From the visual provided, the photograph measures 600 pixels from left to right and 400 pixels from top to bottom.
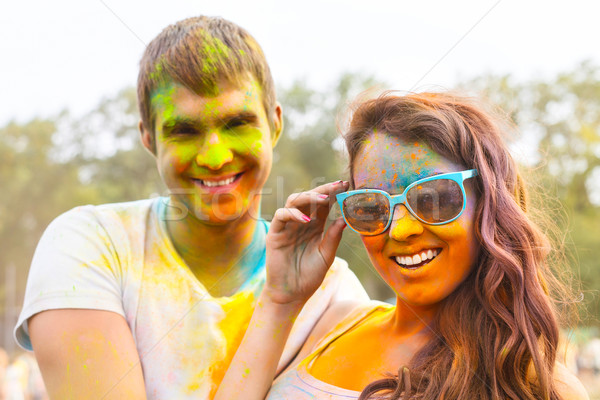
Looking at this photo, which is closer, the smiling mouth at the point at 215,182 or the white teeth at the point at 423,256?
the white teeth at the point at 423,256

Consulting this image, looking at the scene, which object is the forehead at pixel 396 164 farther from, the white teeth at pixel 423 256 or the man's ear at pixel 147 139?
the man's ear at pixel 147 139

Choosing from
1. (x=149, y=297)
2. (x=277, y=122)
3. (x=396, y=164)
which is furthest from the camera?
(x=277, y=122)

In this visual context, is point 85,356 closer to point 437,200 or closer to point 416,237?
point 416,237

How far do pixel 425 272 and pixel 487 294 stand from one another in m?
0.23

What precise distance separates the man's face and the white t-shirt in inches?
11.6

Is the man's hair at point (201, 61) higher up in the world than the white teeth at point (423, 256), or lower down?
higher up

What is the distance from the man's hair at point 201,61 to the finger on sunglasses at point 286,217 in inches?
25.4

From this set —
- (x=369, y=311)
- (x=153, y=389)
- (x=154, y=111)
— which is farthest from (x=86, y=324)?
(x=369, y=311)

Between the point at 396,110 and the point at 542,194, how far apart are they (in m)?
0.78

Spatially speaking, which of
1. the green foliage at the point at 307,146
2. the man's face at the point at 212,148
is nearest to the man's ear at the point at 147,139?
the man's face at the point at 212,148

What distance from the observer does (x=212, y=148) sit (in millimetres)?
2471

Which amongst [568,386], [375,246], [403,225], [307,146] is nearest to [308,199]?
[375,246]

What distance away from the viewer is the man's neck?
2.67 m

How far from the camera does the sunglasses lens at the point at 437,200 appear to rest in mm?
1950
